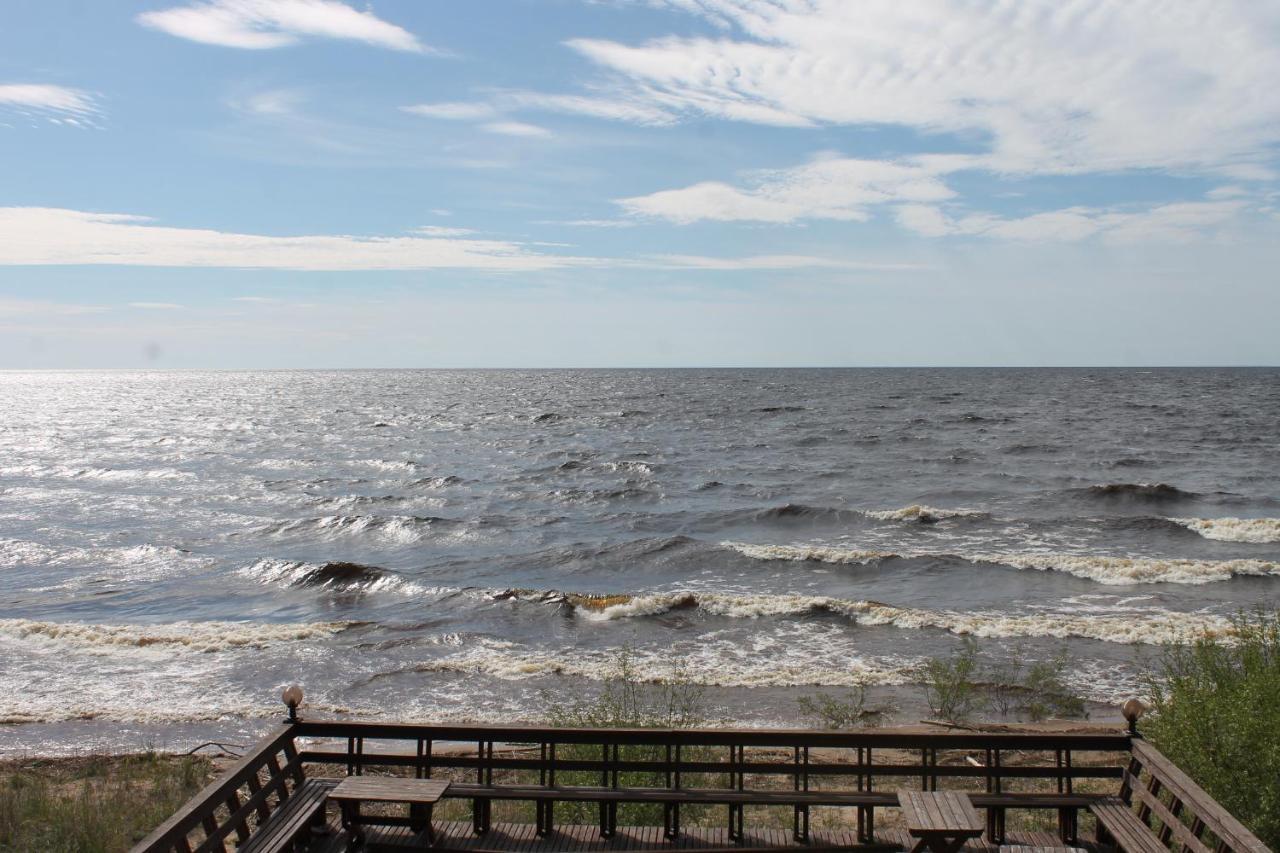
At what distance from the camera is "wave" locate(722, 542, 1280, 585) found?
934 inches

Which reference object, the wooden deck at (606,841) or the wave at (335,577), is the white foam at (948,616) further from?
the wooden deck at (606,841)

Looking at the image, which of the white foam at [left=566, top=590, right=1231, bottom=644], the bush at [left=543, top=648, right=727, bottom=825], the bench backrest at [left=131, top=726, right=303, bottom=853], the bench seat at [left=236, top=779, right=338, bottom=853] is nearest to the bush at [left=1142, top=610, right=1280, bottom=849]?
the bush at [left=543, top=648, right=727, bottom=825]

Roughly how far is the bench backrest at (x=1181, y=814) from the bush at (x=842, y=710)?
5.90 metres

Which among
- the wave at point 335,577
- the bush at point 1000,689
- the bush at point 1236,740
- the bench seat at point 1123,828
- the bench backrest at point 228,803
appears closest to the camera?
the bench backrest at point 228,803

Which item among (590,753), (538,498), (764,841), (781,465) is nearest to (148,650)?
(590,753)

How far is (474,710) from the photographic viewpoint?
49.1 ft

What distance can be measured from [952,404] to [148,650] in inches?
3496

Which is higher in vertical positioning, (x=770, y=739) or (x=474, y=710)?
(x=770, y=739)

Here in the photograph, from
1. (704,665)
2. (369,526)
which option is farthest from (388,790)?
(369,526)

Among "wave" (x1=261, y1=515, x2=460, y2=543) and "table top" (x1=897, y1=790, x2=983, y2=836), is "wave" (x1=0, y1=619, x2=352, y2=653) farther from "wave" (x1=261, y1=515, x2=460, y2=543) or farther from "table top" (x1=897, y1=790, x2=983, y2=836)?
"table top" (x1=897, y1=790, x2=983, y2=836)

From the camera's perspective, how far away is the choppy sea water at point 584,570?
16.4m

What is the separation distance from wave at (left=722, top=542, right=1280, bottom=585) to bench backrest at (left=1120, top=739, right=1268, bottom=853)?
18.2 m

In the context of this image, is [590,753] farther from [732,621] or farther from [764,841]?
[732,621]

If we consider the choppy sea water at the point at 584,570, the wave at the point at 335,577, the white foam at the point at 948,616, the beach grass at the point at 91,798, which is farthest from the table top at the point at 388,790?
the wave at the point at 335,577
